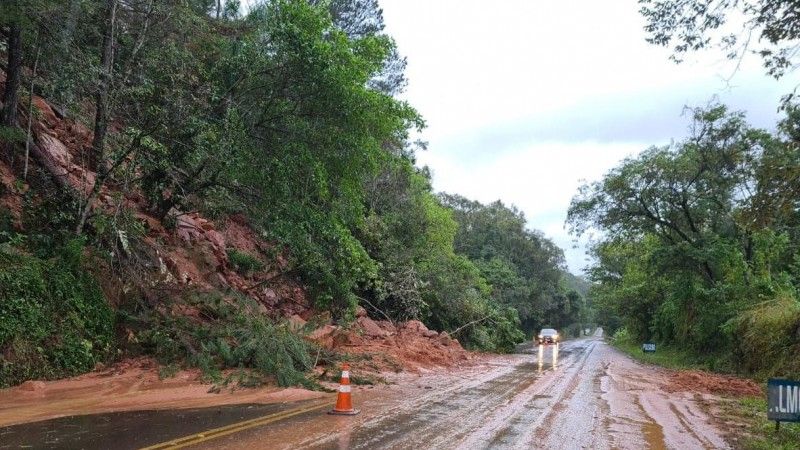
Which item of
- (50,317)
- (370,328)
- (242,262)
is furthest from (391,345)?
(50,317)

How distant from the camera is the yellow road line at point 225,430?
687 centimetres

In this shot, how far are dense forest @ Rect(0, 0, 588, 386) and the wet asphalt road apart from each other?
302 cm

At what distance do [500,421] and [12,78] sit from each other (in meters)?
13.1

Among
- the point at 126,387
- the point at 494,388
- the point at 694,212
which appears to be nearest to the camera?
the point at 126,387

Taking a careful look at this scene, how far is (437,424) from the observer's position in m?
8.90

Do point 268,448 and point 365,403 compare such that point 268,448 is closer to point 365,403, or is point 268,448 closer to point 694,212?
point 365,403

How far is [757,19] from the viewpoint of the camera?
9.62m

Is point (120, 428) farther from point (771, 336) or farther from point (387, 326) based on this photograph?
point (771, 336)

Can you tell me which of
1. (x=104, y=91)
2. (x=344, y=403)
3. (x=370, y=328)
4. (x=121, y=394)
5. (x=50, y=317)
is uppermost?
(x=104, y=91)

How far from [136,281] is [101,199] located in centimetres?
293

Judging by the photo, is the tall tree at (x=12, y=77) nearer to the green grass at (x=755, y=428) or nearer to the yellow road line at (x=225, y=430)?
the yellow road line at (x=225, y=430)

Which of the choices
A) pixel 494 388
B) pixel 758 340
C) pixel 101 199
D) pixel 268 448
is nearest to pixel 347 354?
pixel 494 388

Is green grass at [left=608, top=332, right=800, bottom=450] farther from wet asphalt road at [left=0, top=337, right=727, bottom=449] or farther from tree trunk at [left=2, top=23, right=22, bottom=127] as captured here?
tree trunk at [left=2, top=23, right=22, bottom=127]

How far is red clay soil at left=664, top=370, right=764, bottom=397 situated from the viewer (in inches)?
628
